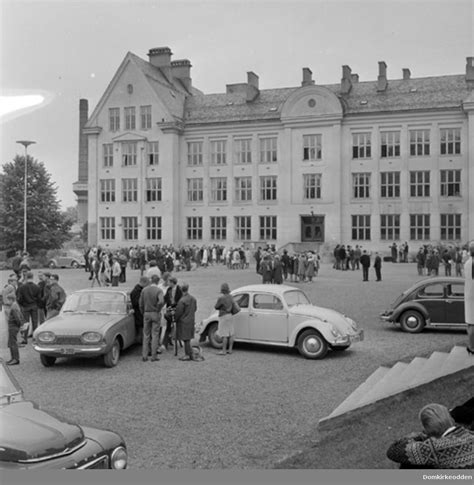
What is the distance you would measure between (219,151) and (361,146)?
1198 centimetres

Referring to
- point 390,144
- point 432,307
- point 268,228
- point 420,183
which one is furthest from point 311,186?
point 432,307

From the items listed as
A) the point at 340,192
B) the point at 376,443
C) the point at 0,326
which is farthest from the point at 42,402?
the point at 340,192

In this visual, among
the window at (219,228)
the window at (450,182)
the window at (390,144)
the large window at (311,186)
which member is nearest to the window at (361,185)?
the window at (390,144)

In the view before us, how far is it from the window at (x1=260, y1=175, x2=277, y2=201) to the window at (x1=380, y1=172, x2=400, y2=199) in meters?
8.68

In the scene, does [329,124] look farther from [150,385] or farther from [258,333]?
[150,385]

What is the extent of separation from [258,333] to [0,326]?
7.80 m

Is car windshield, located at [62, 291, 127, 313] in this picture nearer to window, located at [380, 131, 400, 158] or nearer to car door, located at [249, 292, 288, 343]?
car door, located at [249, 292, 288, 343]

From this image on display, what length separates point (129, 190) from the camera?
55.0 meters

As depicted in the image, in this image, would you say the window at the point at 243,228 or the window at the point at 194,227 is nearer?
the window at the point at 243,228

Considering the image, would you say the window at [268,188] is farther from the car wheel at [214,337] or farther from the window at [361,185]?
the car wheel at [214,337]

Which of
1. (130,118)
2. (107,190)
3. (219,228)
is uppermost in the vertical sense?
(130,118)

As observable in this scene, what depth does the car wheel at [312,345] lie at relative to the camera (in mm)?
13633

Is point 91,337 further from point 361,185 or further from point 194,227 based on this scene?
point 194,227

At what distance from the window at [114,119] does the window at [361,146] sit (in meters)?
20.3
